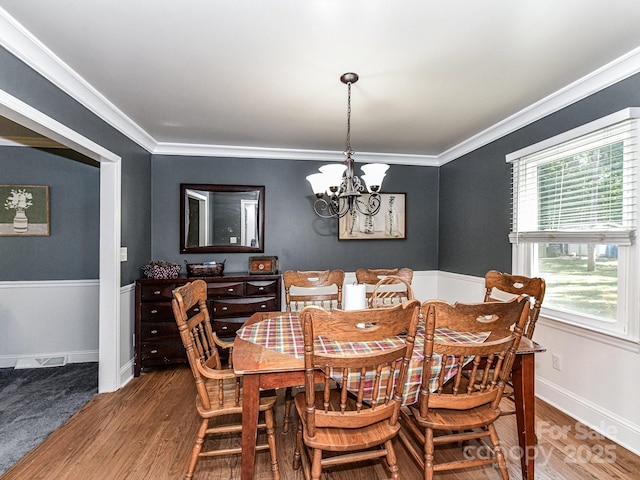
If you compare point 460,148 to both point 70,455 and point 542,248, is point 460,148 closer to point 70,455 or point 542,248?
point 542,248

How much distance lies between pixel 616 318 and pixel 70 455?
12.0 ft

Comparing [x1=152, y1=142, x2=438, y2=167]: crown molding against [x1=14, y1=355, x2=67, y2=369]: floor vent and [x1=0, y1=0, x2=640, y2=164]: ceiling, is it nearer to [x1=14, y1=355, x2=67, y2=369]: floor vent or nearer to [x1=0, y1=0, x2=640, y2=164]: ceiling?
[x1=0, y1=0, x2=640, y2=164]: ceiling

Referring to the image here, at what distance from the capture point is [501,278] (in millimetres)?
2447

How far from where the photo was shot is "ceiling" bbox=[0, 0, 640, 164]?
1.65 metres

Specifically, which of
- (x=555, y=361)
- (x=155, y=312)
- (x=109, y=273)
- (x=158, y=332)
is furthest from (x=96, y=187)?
(x=555, y=361)

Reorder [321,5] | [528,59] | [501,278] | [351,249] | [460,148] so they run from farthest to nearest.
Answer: [351,249], [460,148], [501,278], [528,59], [321,5]

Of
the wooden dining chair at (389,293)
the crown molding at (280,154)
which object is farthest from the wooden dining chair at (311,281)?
the crown molding at (280,154)

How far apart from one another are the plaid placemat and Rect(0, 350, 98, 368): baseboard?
2.63 m

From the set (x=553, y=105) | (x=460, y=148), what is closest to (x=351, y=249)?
(x=460, y=148)

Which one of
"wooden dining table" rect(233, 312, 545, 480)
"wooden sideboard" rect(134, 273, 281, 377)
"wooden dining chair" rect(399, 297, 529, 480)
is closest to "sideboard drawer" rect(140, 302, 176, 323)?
"wooden sideboard" rect(134, 273, 281, 377)

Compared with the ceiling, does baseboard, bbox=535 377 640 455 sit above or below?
below

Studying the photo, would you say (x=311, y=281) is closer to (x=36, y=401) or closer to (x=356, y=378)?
(x=356, y=378)

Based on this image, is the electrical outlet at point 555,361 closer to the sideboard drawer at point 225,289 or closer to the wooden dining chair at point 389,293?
the wooden dining chair at point 389,293

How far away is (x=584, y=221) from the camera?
2.47 metres
